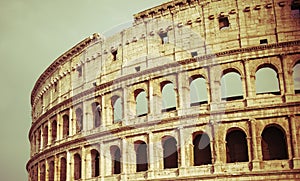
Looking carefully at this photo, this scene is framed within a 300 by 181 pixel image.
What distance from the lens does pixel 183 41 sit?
2106cm

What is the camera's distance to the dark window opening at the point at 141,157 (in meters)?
21.8

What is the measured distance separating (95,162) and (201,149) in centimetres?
675

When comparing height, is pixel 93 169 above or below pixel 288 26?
below

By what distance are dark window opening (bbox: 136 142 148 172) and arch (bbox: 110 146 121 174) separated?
3.83 feet

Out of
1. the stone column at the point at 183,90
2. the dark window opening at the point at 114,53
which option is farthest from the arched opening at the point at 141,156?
the dark window opening at the point at 114,53

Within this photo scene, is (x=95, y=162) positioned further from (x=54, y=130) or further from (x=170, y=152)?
(x=54, y=130)

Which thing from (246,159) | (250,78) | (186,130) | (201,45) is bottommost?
(246,159)

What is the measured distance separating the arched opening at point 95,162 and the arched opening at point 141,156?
263 cm

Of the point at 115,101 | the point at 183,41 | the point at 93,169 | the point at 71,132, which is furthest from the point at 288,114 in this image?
the point at 71,132

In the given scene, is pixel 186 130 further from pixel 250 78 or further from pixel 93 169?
pixel 93 169

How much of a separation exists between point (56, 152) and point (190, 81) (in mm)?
10102

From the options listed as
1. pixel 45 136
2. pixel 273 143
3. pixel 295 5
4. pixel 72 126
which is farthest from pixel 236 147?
pixel 45 136

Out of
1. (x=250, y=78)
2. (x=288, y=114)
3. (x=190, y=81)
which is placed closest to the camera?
(x=288, y=114)

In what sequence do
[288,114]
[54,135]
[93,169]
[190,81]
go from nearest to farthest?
1. [288,114]
2. [190,81]
3. [93,169]
4. [54,135]
